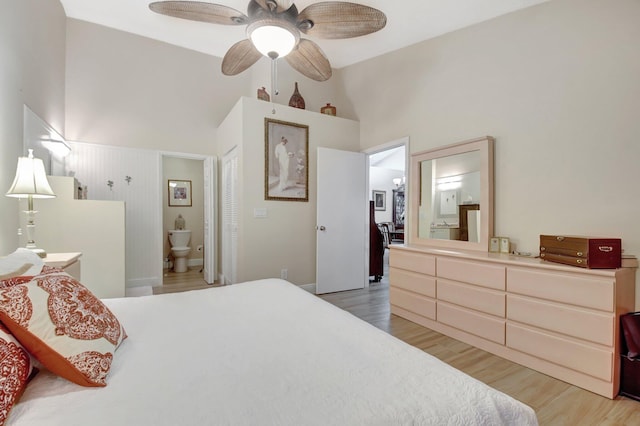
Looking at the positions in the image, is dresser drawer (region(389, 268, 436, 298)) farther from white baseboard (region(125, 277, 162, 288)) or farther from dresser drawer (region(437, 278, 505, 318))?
white baseboard (region(125, 277, 162, 288))

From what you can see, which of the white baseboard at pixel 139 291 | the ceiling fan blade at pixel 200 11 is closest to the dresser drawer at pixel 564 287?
the ceiling fan blade at pixel 200 11

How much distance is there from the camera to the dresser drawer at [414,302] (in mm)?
2654

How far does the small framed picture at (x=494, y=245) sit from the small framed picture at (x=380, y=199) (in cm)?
601

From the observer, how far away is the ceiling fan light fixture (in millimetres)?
1740

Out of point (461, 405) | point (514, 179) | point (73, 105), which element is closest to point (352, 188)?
point (514, 179)

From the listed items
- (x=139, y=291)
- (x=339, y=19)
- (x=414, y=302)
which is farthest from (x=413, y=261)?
(x=139, y=291)

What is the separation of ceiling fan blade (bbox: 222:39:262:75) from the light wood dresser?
89.1 inches

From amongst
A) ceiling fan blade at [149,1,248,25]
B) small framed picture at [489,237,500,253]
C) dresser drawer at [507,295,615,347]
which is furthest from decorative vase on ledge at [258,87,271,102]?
dresser drawer at [507,295,615,347]

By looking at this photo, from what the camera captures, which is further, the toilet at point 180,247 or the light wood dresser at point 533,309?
the toilet at point 180,247

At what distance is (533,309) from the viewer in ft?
6.44

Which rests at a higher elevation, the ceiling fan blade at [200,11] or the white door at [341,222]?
the ceiling fan blade at [200,11]

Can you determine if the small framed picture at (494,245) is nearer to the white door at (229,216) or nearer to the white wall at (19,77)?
the white door at (229,216)

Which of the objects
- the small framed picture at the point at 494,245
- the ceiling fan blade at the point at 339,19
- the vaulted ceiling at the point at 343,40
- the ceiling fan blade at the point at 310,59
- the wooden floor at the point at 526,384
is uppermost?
the vaulted ceiling at the point at 343,40

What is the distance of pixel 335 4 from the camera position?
1677mm
